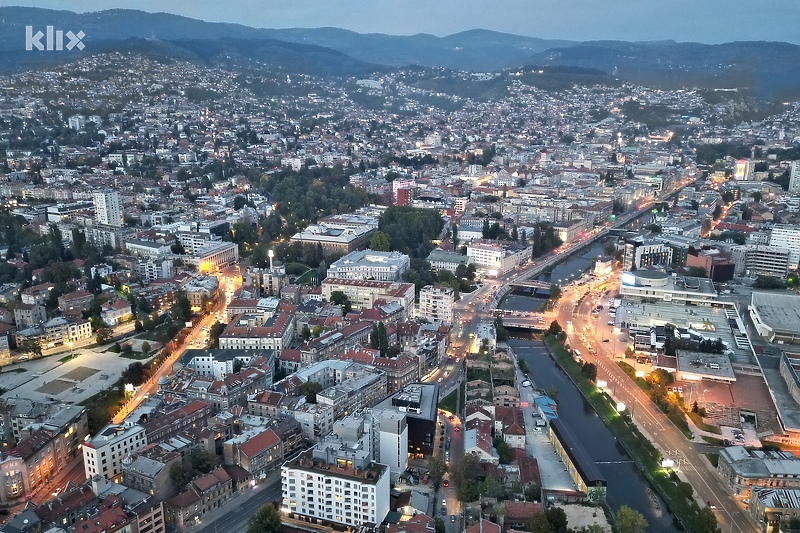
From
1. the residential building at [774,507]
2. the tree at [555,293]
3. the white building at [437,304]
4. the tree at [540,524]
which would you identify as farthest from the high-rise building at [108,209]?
the residential building at [774,507]

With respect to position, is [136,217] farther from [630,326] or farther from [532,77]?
[532,77]

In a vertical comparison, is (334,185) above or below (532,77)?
below

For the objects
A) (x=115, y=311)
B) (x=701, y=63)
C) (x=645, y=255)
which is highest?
(x=701, y=63)

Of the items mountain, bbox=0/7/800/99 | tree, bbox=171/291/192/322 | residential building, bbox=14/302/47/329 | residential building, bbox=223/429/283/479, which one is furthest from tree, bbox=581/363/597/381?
mountain, bbox=0/7/800/99

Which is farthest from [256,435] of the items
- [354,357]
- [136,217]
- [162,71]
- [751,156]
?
[162,71]

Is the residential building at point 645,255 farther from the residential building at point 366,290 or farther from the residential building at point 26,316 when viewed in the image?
the residential building at point 26,316

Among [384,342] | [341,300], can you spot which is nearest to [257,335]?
[384,342]

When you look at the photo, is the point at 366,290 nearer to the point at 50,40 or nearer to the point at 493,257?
the point at 493,257
